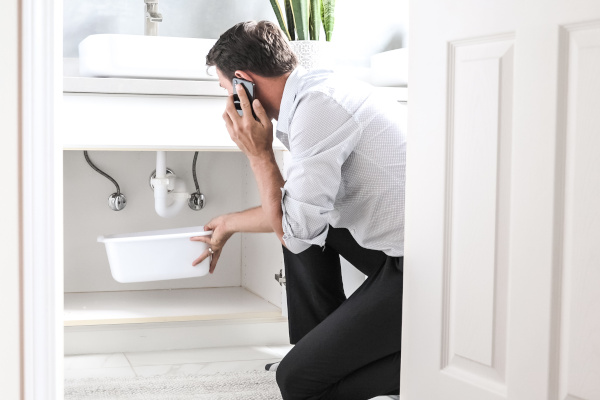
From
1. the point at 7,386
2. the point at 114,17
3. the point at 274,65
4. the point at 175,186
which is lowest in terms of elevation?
the point at 7,386

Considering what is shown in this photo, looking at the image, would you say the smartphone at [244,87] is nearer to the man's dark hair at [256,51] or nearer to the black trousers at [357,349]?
the man's dark hair at [256,51]

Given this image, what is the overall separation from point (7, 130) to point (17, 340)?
250mm

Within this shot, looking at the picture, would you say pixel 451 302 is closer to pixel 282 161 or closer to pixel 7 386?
pixel 7 386

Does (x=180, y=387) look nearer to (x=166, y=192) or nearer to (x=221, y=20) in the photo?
(x=166, y=192)

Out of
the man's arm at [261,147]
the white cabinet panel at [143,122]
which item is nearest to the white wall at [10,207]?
the man's arm at [261,147]

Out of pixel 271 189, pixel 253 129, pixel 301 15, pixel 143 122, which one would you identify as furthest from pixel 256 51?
pixel 301 15

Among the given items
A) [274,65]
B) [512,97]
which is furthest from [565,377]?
[274,65]

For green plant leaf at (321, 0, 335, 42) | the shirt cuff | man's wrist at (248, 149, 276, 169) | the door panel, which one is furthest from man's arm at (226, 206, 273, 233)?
the door panel

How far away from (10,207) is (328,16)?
1635 millimetres

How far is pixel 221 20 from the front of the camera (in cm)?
248

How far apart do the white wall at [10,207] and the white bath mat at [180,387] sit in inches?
36.3

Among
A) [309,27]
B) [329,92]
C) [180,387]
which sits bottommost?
[180,387]

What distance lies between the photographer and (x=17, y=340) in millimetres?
907

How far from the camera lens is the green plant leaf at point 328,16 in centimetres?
235
